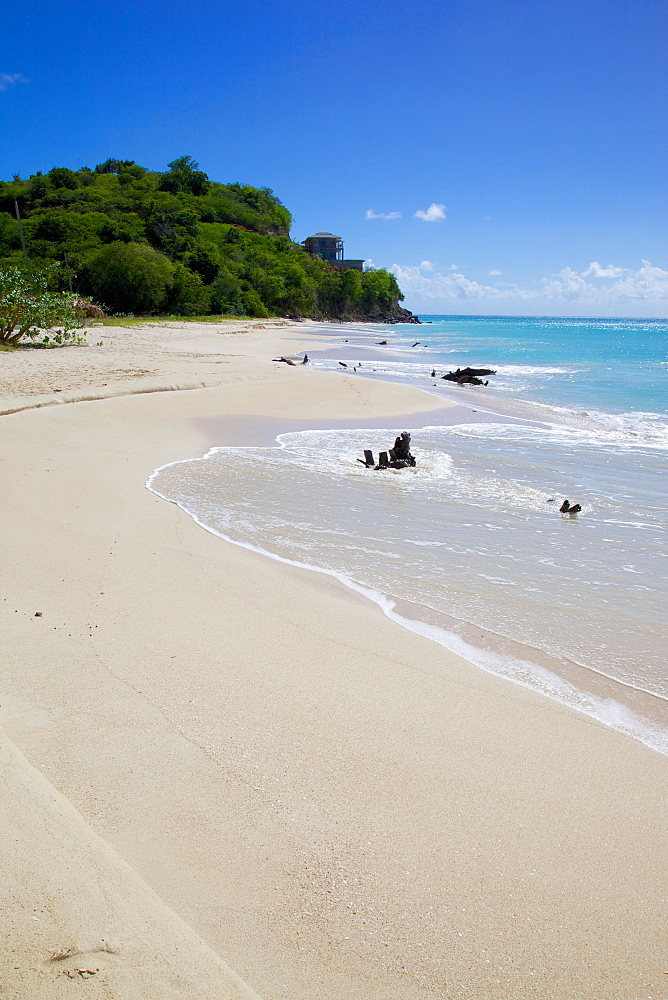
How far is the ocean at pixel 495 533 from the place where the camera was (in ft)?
12.9

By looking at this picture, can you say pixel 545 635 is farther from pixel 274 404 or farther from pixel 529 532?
pixel 274 404

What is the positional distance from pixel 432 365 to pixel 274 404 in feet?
52.3

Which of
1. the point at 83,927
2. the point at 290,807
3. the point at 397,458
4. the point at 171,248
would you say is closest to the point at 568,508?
the point at 397,458

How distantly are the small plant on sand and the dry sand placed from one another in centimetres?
1599

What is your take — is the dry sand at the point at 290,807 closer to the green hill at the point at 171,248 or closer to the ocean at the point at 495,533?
the ocean at the point at 495,533

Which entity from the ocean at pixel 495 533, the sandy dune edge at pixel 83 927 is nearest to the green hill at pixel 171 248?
the ocean at pixel 495 533

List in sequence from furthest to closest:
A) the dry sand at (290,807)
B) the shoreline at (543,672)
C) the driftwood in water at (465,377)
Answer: the driftwood in water at (465,377), the shoreline at (543,672), the dry sand at (290,807)

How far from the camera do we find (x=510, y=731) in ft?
10.2

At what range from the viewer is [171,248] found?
2307 inches

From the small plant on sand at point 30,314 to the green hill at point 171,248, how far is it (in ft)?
74.3

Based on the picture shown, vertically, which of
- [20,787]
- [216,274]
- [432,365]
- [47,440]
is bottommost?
[20,787]

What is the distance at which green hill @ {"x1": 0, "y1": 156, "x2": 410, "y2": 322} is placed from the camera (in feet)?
153

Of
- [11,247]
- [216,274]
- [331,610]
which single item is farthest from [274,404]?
[11,247]

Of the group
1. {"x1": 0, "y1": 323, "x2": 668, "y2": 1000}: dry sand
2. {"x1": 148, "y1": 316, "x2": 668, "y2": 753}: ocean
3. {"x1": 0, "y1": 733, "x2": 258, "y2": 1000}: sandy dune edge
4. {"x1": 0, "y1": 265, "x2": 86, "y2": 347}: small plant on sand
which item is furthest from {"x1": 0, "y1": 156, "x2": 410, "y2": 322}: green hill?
{"x1": 0, "y1": 733, "x2": 258, "y2": 1000}: sandy dune edge
